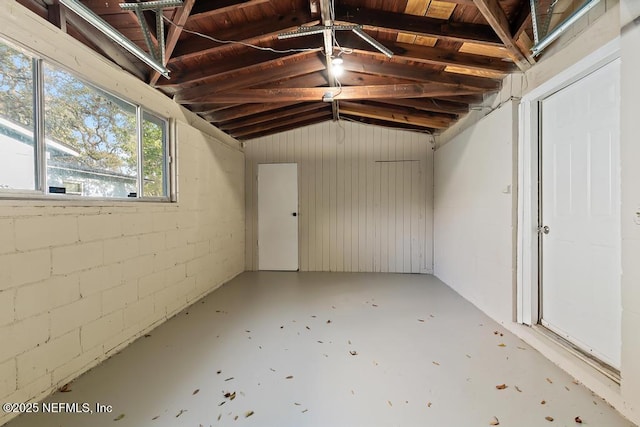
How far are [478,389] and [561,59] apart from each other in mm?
2529

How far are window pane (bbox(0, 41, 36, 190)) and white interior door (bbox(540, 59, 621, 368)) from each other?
3.76 meters

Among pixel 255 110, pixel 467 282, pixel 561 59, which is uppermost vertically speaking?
pixel 255 110

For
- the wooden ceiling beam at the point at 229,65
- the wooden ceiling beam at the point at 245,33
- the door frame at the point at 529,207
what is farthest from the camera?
the wooden ceiling beam at the point at 229,65

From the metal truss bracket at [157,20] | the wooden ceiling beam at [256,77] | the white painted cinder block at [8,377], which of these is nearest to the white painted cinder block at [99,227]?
the white painted cinder block at [8,377]

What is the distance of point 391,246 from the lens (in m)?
5.15

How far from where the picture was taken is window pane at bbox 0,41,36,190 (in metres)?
1.62

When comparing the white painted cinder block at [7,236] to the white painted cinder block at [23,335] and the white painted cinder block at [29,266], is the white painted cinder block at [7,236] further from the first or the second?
the white painted cinder block at [23,335]

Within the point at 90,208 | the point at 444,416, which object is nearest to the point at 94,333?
the point at 90,208

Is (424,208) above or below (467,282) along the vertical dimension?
above

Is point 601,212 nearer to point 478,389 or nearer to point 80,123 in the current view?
point 478,389

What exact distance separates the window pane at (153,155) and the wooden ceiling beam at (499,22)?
10.2ft

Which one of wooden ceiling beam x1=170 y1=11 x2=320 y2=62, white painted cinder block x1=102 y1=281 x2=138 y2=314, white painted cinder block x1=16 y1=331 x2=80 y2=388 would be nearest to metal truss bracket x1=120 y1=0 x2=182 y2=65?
wooden ceiling beam x1=170 y1=11 x2=320 y2=62

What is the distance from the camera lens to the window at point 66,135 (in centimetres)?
167

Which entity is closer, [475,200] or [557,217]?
[557,217]
